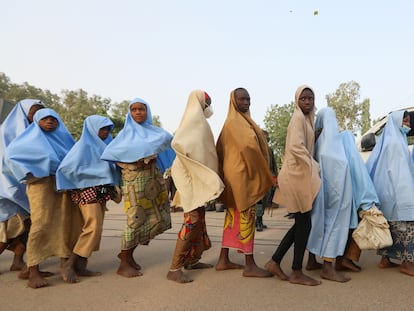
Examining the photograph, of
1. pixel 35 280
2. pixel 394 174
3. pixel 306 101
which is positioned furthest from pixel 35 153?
pixel 394 174

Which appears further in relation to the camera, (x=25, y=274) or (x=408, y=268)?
(x=25, y=274)

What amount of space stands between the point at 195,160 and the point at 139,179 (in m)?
0.75

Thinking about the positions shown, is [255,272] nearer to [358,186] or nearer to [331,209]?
[331,209]

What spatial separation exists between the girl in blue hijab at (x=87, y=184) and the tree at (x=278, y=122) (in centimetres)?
2540

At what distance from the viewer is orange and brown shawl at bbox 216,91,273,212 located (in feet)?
11.3

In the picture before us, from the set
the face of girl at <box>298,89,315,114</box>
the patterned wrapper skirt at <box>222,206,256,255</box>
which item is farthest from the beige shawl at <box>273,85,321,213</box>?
the patterned wrapper skirt at <box>222,206,256,255</box>

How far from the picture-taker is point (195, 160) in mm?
3367

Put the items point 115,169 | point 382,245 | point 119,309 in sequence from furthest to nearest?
point 115,169
point 382,245
point 119,309

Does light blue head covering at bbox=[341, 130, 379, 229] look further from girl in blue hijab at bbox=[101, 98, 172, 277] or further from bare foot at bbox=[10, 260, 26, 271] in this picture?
bare foot at bbox=[10, 260, 26, 271]

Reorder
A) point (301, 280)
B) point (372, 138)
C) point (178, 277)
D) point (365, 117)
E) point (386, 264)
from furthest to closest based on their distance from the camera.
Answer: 1. point (365, 117)
2. point (372, 138)
3. point (386, 264)
4. point (178, 277)
5. point (301, 280)

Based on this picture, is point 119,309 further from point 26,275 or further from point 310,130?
point 310,130

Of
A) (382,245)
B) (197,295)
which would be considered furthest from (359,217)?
(197,295)

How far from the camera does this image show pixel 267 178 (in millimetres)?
3492

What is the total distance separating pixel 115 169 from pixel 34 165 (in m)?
0.84
